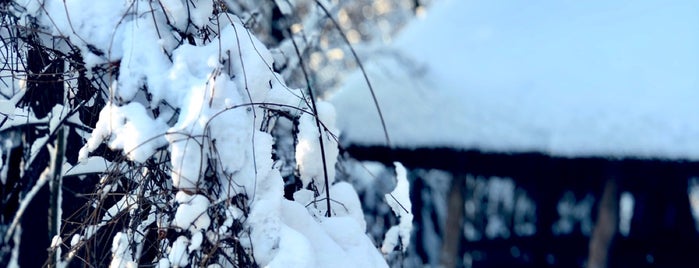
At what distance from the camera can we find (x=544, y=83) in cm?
A: 496

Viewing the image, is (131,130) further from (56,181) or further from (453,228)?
(453,228)

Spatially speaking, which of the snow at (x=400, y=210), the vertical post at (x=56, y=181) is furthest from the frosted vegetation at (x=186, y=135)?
the vertical post at (x=56, y=181)

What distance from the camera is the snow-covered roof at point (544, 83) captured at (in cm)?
418

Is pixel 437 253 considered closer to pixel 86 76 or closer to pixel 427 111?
pixel 427 111

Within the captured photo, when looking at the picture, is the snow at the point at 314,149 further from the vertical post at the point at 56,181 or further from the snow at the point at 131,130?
the vertical post at the point at 56,181

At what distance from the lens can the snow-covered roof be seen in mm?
4184

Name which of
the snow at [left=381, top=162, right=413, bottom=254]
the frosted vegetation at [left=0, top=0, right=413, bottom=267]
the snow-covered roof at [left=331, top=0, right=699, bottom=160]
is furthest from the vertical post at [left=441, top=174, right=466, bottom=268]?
the frosted vegetation at [left=0, top=0, right=413, bottom=267]

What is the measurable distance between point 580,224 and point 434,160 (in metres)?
4.79

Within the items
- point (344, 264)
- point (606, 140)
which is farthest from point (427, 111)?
point (344, 264)

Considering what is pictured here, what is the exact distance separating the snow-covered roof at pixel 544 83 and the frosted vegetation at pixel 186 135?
2.51 m

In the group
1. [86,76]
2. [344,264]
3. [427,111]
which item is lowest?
[344,264]

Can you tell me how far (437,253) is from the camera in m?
9.26

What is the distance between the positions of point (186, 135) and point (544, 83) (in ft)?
12.0

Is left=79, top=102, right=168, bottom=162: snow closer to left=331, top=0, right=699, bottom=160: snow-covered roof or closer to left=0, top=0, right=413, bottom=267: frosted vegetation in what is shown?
left=0, top=0, right=413, bottom=267: frosted vegetation
